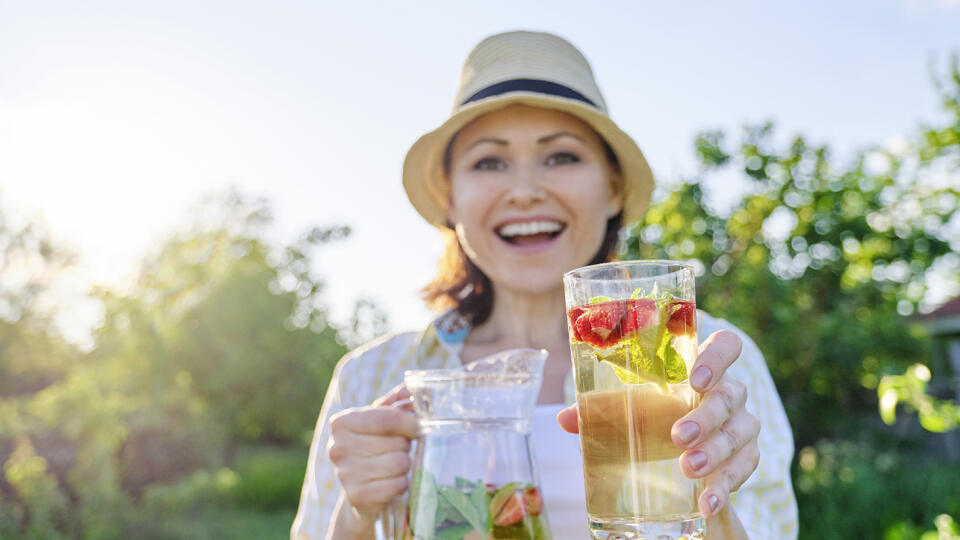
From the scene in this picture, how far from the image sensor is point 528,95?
2467 mm

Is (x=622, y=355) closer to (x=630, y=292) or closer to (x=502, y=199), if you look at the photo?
(x=630, y=292)

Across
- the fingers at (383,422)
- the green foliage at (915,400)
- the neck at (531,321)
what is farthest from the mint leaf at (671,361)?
the green foliage at (915,400)

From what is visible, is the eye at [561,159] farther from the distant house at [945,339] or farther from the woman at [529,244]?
the distant house at [945,339]

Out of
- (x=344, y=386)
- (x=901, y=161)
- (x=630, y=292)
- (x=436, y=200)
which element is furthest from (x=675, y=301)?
(x=901, y=161)

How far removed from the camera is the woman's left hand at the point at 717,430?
1298mm

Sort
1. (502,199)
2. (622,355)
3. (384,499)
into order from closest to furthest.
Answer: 1. (622,355)
2. (384,499)
3. (502,199)

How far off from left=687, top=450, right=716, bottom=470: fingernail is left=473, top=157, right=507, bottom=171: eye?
151 centimetres

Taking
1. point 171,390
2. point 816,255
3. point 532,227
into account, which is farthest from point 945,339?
point 532,227

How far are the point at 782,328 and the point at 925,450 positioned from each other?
22.9ft

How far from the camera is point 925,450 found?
15.5 metres

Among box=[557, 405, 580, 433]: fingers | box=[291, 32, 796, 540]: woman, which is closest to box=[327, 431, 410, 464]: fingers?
box=[291, 32, 796, 540]: woman

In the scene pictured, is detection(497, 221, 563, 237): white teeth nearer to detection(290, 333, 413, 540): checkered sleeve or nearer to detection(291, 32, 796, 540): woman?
detection(291, 32, 796, 540): woman

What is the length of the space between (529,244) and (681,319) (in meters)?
1.28

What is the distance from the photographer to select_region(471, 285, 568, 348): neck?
293 centimetres
